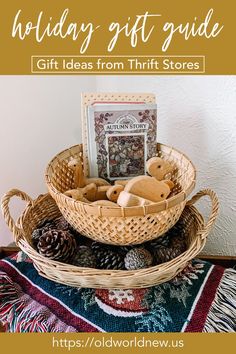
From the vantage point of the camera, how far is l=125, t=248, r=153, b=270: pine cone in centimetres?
65

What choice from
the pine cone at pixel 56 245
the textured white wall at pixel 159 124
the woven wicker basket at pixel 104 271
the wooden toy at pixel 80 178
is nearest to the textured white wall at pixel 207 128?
the textured white wall at pixel 159 124

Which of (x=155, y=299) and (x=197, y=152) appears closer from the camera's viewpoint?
(x=155, y=299)

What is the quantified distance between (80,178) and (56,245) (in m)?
0.15

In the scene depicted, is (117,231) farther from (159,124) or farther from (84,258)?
(159,124)

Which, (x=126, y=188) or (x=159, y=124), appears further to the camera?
(x=159, y=124)

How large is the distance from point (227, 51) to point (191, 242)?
338 millimetres

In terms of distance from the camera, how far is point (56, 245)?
66 cm

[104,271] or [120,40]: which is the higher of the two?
[120,40]

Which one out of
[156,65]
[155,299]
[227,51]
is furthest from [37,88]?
[155,299]

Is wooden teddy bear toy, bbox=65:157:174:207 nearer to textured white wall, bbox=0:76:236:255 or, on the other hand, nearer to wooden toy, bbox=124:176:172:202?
wooden toy, bbox=124:176:172:202

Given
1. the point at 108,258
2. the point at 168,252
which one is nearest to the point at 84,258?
the point at 108,258

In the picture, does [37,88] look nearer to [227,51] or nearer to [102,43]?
[102,43]

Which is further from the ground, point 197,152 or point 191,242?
point 197,152

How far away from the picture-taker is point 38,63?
0.74m
